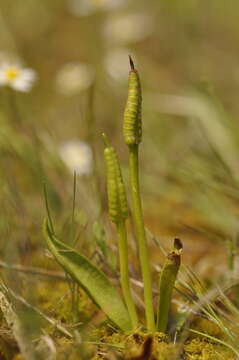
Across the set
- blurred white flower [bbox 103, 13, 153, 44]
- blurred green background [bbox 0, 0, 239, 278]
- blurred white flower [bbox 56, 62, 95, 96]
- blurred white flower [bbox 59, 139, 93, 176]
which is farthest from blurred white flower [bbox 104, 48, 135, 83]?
blurred white flower [bbox 59, 139, 93, 176]

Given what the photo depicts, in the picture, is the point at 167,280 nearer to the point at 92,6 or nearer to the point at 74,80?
the point at 74,80

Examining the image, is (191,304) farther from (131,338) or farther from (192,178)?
(192,178)

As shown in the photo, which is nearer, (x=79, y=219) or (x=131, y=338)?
(x=131, y=338)

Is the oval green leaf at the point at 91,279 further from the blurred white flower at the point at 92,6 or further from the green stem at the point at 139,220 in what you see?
the blurred white flower at the point at 92,6

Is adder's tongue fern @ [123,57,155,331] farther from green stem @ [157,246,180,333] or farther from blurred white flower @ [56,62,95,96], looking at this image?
blurred white flower @ [56,62,95,96]

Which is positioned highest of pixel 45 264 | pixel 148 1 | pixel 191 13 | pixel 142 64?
pixel 148 1

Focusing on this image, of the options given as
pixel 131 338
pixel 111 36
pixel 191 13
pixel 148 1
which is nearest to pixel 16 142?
pixel 131 338
